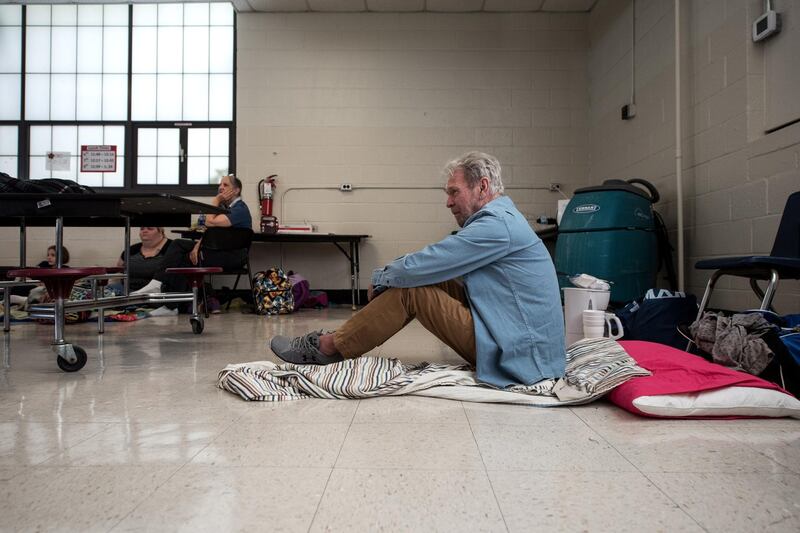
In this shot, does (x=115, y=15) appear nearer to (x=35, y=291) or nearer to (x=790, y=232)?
(x=35, y=291)

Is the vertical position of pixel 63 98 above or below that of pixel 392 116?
above

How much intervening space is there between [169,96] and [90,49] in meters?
1.03

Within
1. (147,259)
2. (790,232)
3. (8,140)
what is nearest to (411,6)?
(147,259)

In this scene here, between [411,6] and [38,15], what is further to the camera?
[38,15]

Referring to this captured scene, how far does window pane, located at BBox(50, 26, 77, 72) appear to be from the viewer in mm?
5438

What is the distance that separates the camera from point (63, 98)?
5414 mm

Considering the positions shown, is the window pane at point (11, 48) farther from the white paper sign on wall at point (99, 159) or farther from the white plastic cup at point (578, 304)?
the white plastic cup at point (578, 304)

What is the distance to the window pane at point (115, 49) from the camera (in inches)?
214

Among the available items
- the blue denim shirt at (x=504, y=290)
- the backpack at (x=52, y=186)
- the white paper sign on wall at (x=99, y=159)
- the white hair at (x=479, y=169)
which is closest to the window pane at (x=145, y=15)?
the white paper sign on wall at (x=99, y=159)

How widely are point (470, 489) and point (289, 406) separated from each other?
74cm

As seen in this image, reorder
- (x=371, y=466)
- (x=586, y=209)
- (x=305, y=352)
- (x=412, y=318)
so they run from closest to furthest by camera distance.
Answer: (x=371, y=466)
(x=412, y=318)
(x=305, y=352)
(x=586, y=209)

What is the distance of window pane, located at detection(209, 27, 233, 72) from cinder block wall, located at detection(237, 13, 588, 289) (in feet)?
0.76

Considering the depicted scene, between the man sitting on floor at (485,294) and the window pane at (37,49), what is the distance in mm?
5711

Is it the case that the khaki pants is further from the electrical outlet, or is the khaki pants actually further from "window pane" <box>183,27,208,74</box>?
"window pane" <box>183,27,208,74</box>
